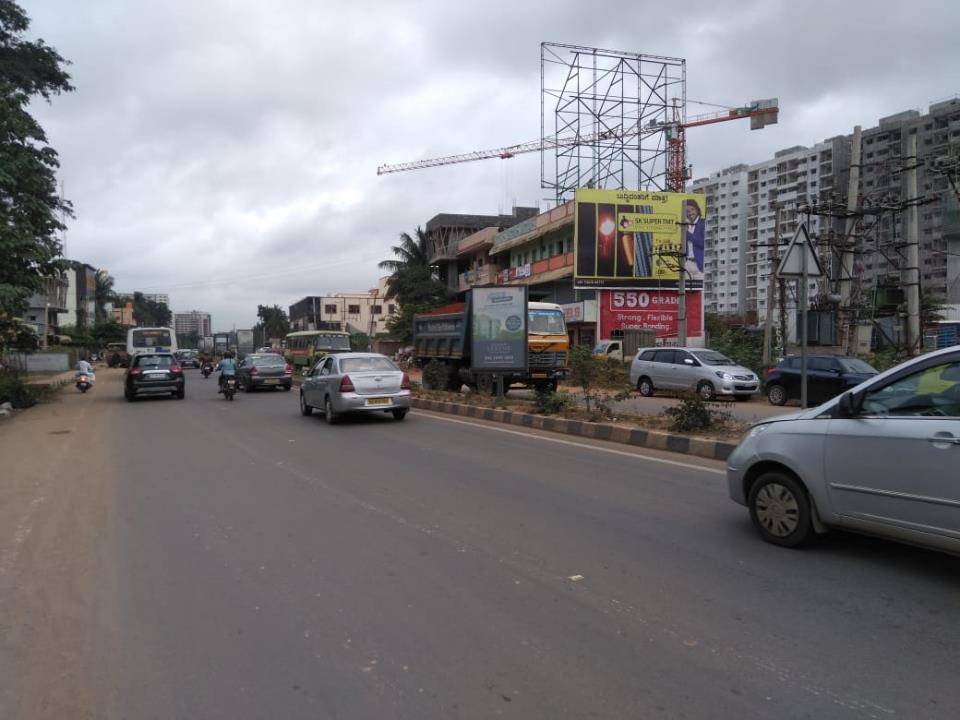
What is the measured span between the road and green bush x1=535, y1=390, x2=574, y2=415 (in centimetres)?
545

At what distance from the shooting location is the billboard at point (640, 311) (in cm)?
3775

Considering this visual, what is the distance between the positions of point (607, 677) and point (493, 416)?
37.2 ft

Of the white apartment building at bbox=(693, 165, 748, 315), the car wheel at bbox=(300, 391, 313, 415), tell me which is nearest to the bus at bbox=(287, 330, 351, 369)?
the car wheel at bbox=(300, 391, 313, 415)

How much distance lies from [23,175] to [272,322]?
105m

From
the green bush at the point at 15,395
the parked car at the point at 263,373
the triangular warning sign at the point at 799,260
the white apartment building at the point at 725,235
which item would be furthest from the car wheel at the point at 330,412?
the white apartment building at the point at 725,235

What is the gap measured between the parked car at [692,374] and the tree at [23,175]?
1711 centimetres

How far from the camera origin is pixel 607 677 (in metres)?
3.20

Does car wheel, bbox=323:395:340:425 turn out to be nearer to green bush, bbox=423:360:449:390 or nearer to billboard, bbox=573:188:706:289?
green bush, bbox=423:360:449:390

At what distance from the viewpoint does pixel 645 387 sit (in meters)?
21.5

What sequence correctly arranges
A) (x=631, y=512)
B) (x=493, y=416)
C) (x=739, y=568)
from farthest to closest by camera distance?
(x=493, y=416)
(x=631, y=512)
(x=739, y=568)

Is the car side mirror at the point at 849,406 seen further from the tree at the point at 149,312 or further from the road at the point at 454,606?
the tree at the point at 149,312

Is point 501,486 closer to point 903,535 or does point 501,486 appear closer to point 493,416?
point 903,535

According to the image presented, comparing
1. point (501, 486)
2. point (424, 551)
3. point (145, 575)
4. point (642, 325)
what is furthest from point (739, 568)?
point (642, 325)

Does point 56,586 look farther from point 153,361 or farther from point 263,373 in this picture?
point 263,373
